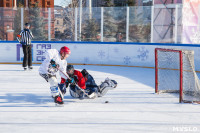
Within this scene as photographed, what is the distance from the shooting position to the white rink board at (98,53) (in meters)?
13.3

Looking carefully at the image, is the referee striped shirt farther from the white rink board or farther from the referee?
the white rink board

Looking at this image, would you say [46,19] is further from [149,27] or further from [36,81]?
[36,81]

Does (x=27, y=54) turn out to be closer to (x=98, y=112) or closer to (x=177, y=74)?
(x=177, y=74)

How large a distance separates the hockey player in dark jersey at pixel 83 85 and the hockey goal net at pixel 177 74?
52.1 inches

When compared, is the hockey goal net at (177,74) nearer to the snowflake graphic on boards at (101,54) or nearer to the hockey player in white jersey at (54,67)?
the hockey player in white jersey at (54,67)

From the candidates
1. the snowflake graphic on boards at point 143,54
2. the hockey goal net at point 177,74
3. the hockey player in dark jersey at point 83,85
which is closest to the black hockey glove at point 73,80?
the hockey player in dark jersey at point 83,85

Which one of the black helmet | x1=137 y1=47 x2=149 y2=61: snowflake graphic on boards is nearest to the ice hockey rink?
the black helmet

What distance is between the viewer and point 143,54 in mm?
13297

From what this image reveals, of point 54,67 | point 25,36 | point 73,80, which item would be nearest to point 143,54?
point 25,36

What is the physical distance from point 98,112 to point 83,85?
1041mm

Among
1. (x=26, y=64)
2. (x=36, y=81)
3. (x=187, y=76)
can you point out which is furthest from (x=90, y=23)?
(x=187, y=76)

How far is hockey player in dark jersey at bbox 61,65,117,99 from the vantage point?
22.2 ft

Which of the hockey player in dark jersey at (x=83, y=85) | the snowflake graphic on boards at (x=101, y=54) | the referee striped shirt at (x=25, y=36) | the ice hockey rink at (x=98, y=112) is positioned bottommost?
the ice hockey rink at (x=98, y=112)

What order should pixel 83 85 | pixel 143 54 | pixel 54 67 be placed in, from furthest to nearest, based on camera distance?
pixel 143 54 → pixel 83 85 → pixel 54 67
